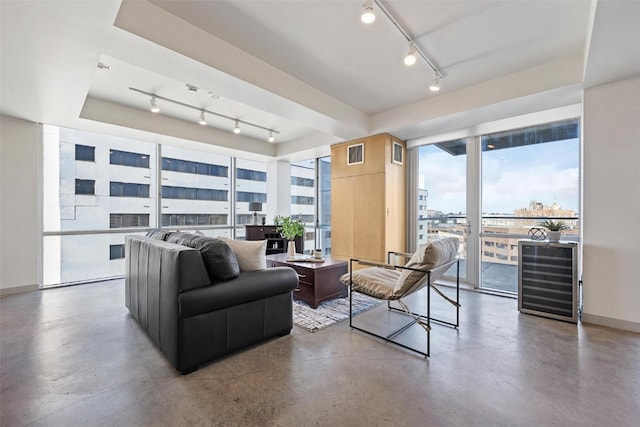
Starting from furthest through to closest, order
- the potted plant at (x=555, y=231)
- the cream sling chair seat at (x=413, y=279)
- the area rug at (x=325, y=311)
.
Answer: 1. the potted plant at (x=555, y=231)
2. the area rug at (x=325, y=311)
3. the cream sling chair seat at (x=413, y=279)

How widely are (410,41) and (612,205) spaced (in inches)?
105

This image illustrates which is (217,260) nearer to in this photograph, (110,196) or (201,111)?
(201,111)

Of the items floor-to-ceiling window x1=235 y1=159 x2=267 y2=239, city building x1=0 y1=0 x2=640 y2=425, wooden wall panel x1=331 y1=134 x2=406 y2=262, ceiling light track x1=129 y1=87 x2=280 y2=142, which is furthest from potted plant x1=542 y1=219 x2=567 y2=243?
floor-to-ceiling window x1=235 y1=159 x2=267 y2=239

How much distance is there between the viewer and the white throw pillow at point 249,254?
8.51ft

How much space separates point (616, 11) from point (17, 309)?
6399 millimetres

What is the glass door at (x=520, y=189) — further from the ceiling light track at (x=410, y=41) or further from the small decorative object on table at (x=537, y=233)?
the ceiling light track at (x=410, y=41)

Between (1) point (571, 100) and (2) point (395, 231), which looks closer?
(1) point (571, 100)

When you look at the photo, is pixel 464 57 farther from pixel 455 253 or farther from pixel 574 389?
pixel 574 389

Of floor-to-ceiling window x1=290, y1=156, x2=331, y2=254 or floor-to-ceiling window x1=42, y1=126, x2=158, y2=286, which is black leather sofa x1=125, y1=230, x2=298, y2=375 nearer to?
floor-to-ceiling window x1=42, y1=126, x2=158, y2=286

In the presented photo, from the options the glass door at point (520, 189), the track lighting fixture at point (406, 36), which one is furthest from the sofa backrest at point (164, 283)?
the glass door at point (520, 189)

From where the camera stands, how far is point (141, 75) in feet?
11.2

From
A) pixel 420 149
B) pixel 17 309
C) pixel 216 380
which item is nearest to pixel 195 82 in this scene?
pixel 216 380

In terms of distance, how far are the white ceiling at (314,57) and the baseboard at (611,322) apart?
246cm

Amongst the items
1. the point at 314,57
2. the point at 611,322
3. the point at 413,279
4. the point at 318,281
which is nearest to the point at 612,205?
the point at 611,322
